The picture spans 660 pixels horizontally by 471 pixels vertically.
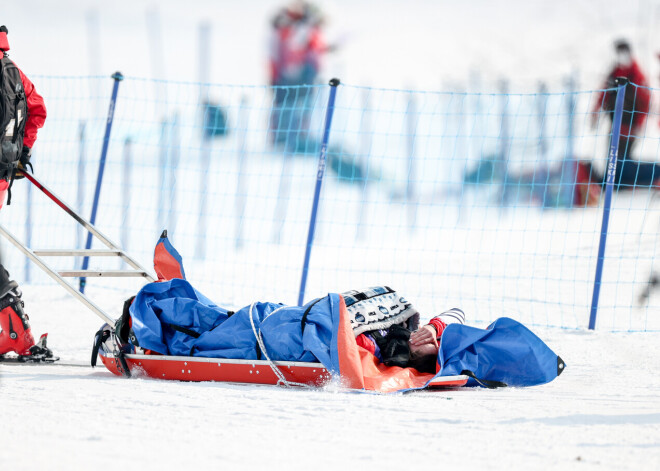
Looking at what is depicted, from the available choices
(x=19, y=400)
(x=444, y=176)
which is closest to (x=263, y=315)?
(x=19, y=400)

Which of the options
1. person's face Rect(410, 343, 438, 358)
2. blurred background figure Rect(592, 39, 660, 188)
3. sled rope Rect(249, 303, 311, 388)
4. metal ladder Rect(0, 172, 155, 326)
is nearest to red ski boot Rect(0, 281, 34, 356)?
metal ladder Rect(0, 172, 155, 326)

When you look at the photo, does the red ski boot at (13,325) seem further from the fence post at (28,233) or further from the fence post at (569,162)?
the fence post at (569,162)

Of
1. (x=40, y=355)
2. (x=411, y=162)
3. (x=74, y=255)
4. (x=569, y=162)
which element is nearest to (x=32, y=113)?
(x=74, y=255)

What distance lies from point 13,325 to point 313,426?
202 cm

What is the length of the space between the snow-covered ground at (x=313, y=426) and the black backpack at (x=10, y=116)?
Answer: 3.35ft

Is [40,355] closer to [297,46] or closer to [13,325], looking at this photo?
[13,325]

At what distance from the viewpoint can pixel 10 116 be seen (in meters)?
3.87

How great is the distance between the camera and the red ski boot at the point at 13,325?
3842 millimetres

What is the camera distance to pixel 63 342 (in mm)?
4660

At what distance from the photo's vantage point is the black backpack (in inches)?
150

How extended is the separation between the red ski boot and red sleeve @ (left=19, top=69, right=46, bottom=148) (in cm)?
80

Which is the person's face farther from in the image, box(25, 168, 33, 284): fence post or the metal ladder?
box(25, 168, 33, 284): fence post

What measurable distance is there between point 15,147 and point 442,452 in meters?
2.73

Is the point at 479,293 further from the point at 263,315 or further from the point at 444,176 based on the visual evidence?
the point at 444,176
